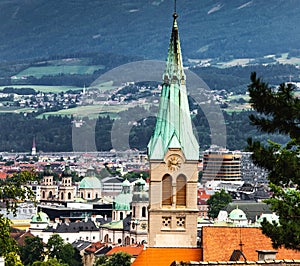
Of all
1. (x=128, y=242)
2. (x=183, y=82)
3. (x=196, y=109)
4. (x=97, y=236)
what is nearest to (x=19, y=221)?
(x=97, y=236)

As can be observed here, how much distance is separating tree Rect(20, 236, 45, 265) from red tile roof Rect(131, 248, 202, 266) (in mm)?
52220

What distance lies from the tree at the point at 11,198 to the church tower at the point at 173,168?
623 inches

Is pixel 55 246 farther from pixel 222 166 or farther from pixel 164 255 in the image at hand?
pixel 222 166

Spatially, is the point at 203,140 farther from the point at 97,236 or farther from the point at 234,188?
the point at 97,236

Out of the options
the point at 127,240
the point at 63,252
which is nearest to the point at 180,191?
the point at 63,252

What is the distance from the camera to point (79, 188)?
455 feet

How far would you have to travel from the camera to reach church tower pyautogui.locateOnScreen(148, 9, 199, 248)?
36.1m

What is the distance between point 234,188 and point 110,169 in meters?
22.9

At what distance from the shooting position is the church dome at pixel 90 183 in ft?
449

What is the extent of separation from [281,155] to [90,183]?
121m

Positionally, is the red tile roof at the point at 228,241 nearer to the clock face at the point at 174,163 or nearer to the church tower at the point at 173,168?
the church tower at the point at 173,168

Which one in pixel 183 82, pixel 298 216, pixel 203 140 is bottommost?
pixel 298 216

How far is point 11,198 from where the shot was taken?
779 inches

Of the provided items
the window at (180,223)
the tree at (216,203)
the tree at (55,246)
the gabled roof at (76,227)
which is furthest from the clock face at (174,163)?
the tree at (216,203)
